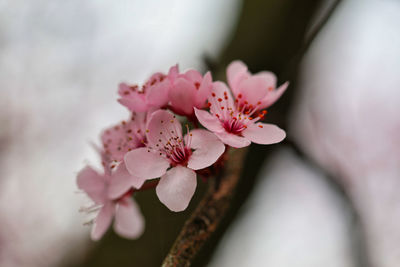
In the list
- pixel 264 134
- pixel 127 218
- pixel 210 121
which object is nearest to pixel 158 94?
pixel 210 121

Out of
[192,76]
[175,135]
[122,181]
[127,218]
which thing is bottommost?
[127,218]

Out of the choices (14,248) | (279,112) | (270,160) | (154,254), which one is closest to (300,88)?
(279,112)

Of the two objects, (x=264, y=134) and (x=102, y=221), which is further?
(x=102, y=221)

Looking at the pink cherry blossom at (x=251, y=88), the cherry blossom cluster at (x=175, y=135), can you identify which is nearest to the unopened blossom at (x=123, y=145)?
the cherry blossom cluster at (x=175, y=135)

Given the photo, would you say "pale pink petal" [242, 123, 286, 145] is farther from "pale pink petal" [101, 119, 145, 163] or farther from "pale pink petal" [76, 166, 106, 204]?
"pale pink petal" [76, 166, 106, 204]

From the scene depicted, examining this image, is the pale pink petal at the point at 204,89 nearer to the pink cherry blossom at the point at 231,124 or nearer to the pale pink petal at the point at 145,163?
the pink cherry blossom at the point at 231,124

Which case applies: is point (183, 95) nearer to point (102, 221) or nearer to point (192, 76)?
point (192, 76)
